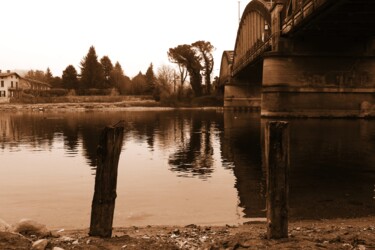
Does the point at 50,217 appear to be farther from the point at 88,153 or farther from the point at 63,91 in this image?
the point at 63,91

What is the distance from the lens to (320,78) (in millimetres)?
43188

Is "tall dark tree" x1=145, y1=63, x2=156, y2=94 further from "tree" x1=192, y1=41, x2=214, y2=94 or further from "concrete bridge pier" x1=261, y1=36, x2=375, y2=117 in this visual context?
"concrete bridge pier" x1=261, y1=36, x2=375, y2=117

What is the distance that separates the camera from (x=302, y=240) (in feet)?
23.6

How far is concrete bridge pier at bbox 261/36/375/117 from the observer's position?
4259cm

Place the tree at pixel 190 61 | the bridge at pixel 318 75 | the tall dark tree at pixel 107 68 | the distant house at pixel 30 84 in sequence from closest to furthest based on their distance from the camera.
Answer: the bridge at pixel 318 75
the tree at pixel 190 61
the tall dark tree at pixel 107 68
the distant house at pixel 30 84

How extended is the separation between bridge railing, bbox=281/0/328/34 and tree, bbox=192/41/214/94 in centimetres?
6473

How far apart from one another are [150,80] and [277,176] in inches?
4895

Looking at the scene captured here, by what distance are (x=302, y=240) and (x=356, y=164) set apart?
11.1m

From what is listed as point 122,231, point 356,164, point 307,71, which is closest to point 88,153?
point 356,164

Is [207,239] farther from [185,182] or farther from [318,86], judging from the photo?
[318,86]

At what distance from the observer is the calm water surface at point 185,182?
412 inches

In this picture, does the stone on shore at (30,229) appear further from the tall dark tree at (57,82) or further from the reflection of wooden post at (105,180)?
the tall dark tree at (57,82)

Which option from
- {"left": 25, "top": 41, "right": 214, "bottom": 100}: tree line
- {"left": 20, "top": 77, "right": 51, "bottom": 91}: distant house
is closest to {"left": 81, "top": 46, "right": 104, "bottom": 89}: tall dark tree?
{"left": 25, "top": 41, "right": 214, "bottom": 100}: tree line

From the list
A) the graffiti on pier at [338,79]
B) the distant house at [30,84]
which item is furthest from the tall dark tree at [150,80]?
the graffiti on pier at [338,79]
